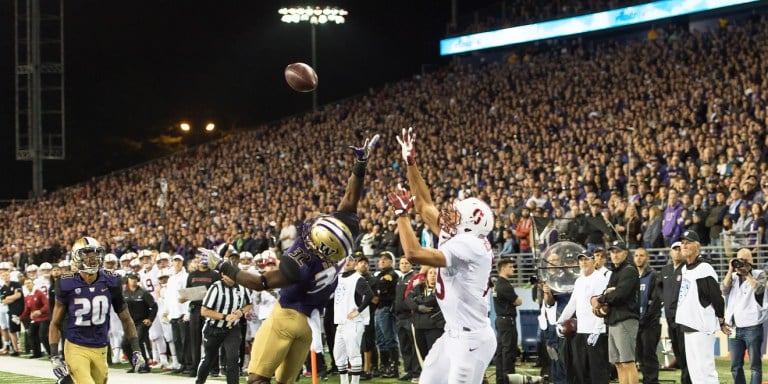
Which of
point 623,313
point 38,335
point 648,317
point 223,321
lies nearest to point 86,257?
point 223,321

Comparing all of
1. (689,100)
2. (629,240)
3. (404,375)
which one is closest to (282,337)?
(404,375)

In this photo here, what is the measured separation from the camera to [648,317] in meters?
12.1

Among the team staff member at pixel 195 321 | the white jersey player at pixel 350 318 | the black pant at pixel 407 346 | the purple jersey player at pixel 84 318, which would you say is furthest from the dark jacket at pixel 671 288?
the purple jersey player at pixel 84 318

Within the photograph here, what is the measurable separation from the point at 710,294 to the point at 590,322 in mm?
1269

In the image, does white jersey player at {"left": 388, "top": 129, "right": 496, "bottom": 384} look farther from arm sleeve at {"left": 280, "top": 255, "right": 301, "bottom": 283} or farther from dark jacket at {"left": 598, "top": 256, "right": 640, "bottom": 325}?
dark jacket at {"left": 598, "top": 256, "right": 640, "bottom": 325}

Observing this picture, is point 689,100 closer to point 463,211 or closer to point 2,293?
point 2,293

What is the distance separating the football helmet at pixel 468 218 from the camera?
7.20 m

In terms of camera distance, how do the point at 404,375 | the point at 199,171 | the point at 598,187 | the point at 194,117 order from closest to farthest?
the point at 404,375, the point at 598,187, the point at 199,171, the point at 194,117

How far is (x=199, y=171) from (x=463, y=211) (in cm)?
2579

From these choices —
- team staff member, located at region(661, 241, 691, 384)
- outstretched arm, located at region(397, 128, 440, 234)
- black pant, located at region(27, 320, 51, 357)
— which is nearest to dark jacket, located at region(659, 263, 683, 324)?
team staff member, located at region(661, 241, 691, 384)

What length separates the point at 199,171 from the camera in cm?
3225

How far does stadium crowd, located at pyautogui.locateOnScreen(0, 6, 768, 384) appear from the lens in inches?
666

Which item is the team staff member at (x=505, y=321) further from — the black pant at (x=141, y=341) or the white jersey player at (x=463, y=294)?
the black pant at (x=141, y=341)

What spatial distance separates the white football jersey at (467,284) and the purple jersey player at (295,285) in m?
0.74
